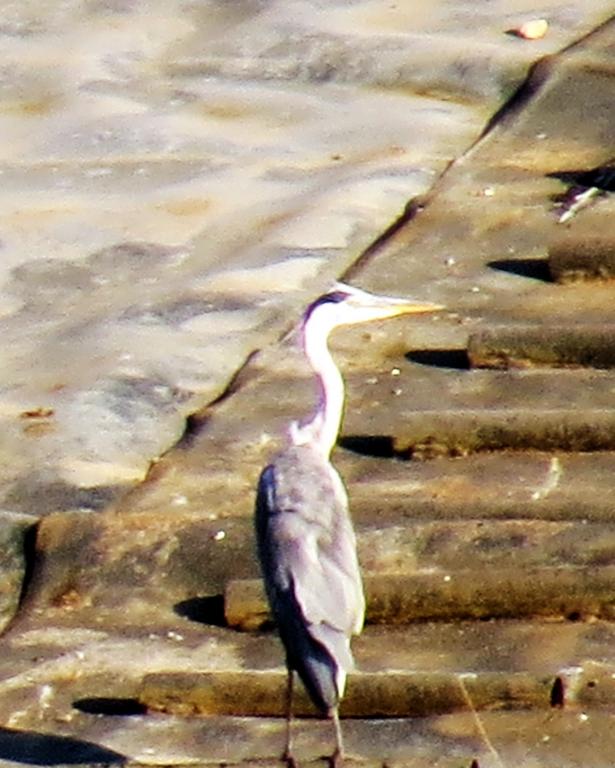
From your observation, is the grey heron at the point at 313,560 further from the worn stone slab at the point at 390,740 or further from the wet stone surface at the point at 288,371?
the wet stone surface at the point at 288,371

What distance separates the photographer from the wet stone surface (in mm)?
6844

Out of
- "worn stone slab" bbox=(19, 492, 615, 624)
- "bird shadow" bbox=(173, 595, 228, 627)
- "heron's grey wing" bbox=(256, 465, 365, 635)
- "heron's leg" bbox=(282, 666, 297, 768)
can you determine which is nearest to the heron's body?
"heron's grey wing" bbox=(256, 465, 365, 635)

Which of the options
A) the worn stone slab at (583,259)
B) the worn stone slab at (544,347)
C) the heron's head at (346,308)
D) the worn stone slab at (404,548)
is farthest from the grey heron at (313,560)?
the worn stone slab at (583,259)

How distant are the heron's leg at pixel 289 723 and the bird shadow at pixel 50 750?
46cm

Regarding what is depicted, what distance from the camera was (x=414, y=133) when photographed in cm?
1319

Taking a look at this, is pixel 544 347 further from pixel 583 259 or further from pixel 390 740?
pixel 390 740

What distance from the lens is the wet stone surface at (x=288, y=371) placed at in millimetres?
6844

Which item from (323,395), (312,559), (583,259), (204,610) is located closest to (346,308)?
(323,395)

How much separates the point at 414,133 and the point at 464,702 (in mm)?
6941

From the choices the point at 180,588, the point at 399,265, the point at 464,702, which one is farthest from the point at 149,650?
the point at 399,265

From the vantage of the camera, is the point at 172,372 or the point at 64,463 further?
the point at 172,372

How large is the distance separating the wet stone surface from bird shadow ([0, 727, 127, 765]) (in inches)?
0.5

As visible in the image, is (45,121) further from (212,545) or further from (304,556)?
(304,556)

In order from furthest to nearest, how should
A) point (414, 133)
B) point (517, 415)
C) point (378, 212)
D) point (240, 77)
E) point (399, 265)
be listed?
1. point (240, 77)
2. point (414, 133)
3. point (378, 212)
4. point (399, 265)
5. point (517, 415)
